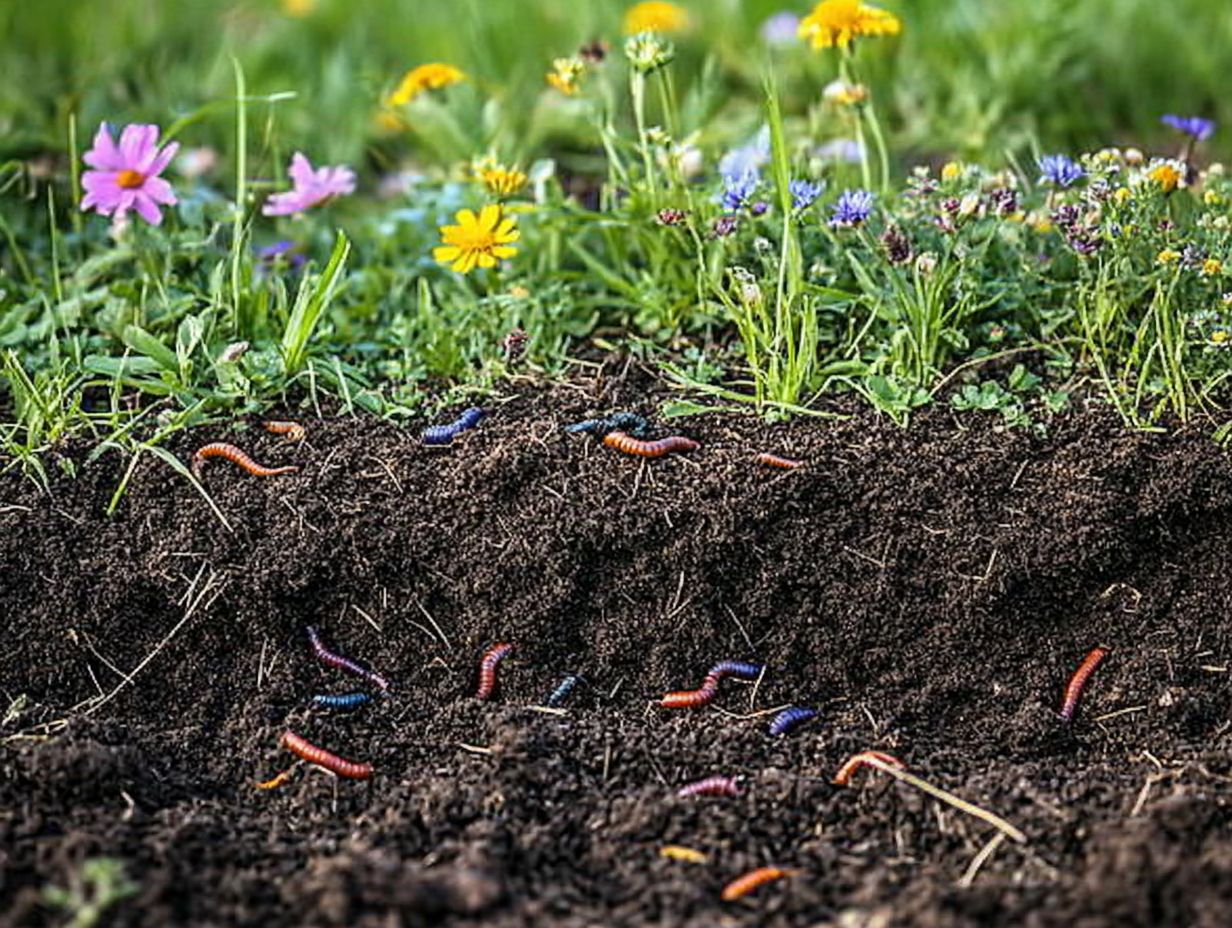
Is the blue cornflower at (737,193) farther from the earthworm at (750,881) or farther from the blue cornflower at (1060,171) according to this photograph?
the earthworm at (750,881)

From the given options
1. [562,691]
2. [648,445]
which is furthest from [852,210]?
[562,691]

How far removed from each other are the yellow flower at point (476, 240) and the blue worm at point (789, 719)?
5.14 feet

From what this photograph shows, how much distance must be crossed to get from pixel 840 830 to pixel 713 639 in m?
0.76

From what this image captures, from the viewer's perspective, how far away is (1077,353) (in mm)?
4535

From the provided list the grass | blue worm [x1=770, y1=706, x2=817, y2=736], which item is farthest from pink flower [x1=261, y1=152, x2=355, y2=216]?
blue worm [x1=770, y1=706, x2=817, y2=736]

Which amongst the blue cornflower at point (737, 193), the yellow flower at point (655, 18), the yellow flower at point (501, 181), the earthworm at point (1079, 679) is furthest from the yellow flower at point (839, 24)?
the earthworm at point (1079, 679)

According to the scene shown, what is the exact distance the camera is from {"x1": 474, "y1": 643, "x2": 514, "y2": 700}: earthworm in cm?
401

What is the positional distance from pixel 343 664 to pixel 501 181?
152 centimetres

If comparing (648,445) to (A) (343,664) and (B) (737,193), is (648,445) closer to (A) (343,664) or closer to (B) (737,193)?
(B) (737,193)

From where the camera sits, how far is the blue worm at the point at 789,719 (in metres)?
3.88

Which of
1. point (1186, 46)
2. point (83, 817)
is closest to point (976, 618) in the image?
point (83, 817)

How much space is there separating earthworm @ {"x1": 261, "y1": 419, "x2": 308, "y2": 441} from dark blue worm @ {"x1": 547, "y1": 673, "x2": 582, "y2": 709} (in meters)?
1.00

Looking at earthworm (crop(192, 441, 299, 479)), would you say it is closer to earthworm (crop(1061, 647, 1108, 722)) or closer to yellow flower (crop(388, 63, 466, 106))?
yellow flower (crop(388, 63, 466, 106))

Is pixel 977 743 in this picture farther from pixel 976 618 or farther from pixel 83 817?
pixel 83 817
